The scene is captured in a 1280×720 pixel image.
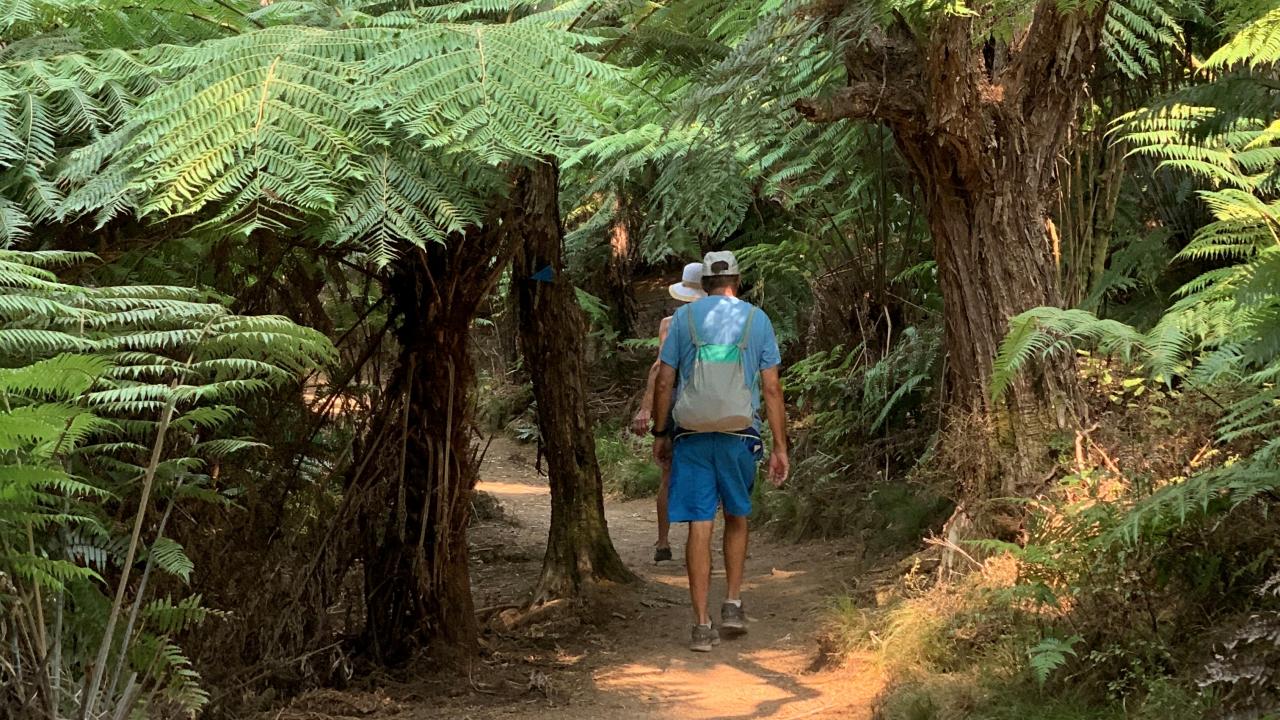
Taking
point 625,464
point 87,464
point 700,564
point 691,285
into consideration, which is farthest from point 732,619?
point 625,464

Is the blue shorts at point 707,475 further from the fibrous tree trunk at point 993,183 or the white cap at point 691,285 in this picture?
the white cap at point 691,285

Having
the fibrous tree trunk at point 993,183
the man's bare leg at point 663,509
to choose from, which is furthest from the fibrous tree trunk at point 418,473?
the man's bare leg at point 663,509

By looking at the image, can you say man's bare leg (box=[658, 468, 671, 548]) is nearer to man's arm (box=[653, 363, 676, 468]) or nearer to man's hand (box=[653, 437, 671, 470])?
man's hand (box=[653, 437, 671, 470])

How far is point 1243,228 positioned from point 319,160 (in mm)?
3418

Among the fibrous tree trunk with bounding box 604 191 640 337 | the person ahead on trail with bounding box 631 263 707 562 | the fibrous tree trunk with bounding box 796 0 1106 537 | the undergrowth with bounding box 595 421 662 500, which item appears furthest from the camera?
the fibrous tree trunk with bounding box 604 191 640 337

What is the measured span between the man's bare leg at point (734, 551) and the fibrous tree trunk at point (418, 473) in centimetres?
125

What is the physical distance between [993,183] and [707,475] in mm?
1831

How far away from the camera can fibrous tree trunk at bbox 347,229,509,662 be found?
5023 millimetres

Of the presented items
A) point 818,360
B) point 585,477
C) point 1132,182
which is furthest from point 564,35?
point 818,360

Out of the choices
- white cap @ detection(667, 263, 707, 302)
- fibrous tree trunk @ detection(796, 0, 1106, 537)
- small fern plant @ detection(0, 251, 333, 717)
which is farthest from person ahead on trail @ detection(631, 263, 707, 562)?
small fern plant @ detection(0, 251, 333, 717)

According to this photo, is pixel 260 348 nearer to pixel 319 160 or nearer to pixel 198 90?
pixel 319 160

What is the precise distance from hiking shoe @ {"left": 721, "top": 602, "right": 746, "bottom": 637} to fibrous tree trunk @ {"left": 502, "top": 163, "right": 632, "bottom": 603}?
99cm

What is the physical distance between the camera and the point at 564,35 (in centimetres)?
377

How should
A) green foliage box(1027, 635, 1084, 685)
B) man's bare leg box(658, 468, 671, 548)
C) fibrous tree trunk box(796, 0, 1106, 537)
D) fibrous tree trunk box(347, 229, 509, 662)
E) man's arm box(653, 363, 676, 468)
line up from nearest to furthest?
green foliage box(1027, 635, 1084, 685)
fibrous tree trunk box(796, 0, 1106, 537)
fibrous tree trunk box(347, 229, 509, 662)
man's arm box(653, 363, 676, 468)
man's bare leg box(658, 468, 671, 548)
